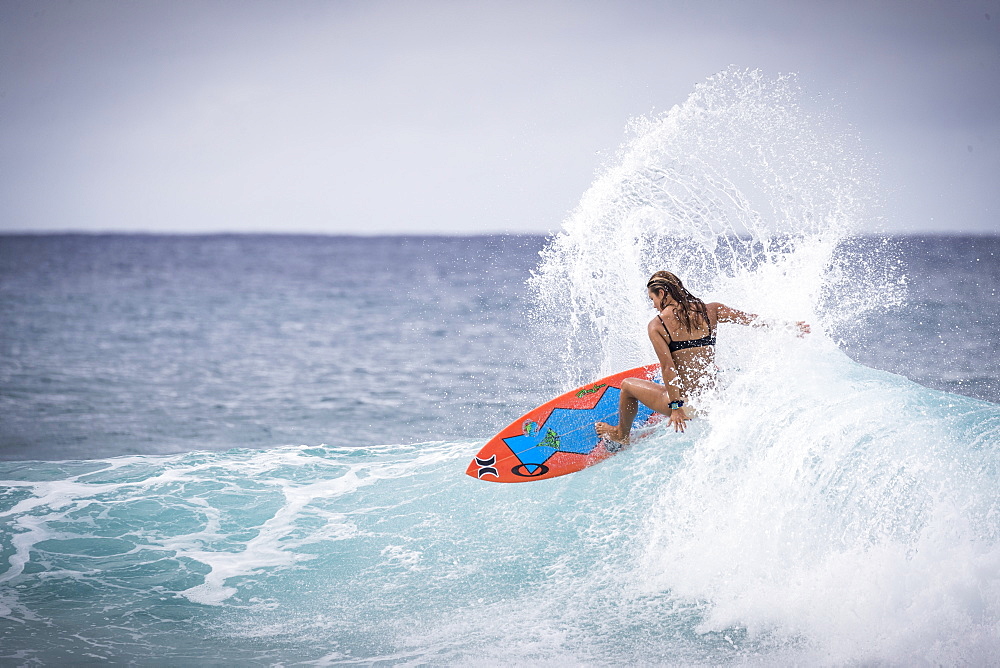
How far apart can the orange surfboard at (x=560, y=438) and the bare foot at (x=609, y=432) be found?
6 cm

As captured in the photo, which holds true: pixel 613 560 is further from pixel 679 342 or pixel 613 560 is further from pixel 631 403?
pixel 679 342

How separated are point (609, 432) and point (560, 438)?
50cm

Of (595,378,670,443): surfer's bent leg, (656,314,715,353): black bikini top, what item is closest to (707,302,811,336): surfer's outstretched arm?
(656,314,715,353): black bikini top

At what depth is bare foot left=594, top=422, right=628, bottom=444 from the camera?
23.4ft

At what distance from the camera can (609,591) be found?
604 cm

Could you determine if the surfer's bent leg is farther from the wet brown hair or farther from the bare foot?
the wet brown hair

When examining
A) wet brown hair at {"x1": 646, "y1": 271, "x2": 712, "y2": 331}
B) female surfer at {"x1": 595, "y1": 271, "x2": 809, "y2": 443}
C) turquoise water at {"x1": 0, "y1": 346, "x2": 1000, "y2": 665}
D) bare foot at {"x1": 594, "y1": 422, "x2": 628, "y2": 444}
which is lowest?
turquoise water at {"x1": 0, "y1": 346, "x2": 1000, "y2": 665}

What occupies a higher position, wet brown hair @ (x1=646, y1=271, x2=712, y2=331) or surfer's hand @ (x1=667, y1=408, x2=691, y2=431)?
wet brown hair @ (x1=646, y1=271, x2=712, y2=331)

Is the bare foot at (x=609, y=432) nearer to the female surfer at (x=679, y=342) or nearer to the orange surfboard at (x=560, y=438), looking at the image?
the orange surfboard at (x=560, y=438)

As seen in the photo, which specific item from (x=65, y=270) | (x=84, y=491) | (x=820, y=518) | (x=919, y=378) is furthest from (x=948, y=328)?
(x=65, y=270)

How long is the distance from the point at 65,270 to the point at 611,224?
4481 centimetres

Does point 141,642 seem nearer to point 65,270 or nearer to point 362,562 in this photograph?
point 362,562

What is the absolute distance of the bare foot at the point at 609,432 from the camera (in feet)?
23.4

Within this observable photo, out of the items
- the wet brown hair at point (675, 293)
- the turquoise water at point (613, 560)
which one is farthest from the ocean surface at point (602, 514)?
the wet brown hair at point (675, 293)
